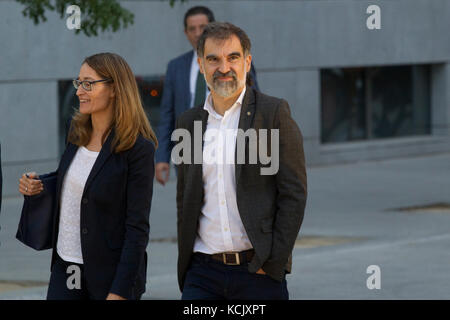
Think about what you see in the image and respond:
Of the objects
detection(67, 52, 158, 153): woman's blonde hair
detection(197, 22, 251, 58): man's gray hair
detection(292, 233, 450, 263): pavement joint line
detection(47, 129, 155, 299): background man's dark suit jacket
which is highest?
detection(197, 22, 251, 58): man's gray hair

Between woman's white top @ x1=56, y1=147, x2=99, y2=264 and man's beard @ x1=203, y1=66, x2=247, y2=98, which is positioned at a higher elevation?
man's beard @ x1=203, y1=66, x2=247, y2=98

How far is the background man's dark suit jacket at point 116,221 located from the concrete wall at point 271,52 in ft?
32.7

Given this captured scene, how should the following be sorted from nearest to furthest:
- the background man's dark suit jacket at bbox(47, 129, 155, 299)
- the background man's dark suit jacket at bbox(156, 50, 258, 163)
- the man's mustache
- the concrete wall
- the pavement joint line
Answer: the background man's dark suit jacket at bbox(47, 129, 155, 299)
the man's mustache
the background man's dark suit jacket at bbox(156, 50, 258, 163)
the pavement joint line
the concrete wall

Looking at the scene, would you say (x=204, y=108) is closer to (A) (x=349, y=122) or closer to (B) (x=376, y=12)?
(B) (x=376, y=12)

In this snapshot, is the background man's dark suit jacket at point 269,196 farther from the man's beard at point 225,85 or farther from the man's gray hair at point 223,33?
the man's gray hair at point 223,33

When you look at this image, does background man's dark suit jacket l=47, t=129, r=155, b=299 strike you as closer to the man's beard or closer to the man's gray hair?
the man's beard

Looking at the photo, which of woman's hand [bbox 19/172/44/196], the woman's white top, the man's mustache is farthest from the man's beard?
woman's hand [bbox 19/172/44/196]

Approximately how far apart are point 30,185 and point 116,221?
40 centimetres

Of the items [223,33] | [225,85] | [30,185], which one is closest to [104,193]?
[30,185]

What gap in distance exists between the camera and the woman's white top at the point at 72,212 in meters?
4.64

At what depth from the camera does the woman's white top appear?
4.64m

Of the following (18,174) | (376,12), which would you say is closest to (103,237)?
(18,174)

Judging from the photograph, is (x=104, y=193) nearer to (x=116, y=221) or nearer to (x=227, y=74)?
(x=116, y=221)

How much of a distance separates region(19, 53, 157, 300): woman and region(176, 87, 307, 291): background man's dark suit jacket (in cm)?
21
